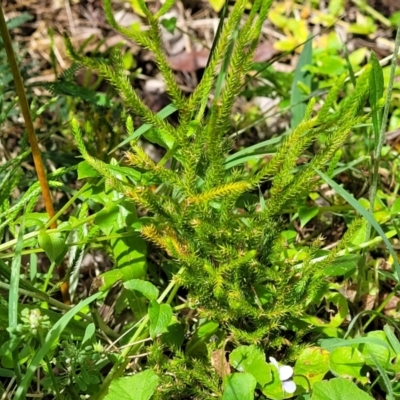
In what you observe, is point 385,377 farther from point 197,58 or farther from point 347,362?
point 197,58

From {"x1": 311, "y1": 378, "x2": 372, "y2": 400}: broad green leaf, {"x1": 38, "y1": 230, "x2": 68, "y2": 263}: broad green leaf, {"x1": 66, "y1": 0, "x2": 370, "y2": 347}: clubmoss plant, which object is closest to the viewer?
{"x1": 66, "y1": 0, "x2": 370, "y2": 347}: clubmoss plant

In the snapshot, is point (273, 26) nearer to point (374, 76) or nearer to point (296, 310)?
point (374, 76)

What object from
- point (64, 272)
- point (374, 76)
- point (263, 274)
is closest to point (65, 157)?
point (64, 272)

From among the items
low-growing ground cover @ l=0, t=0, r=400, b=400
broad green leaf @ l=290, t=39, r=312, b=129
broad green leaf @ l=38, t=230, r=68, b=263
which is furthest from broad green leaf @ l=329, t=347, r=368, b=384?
broad green leaf @ l=290, t=39, r=312, b=129

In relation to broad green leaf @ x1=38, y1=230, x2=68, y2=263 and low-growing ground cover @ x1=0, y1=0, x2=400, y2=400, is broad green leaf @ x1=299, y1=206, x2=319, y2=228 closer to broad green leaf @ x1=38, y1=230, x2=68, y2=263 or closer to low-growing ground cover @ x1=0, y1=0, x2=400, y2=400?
low-growing ground cover @ x1=0, y1=0, x2=400, y2=400

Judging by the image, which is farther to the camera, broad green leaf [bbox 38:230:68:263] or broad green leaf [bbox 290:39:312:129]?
broad green leaf [bbox 290:39:312:129]

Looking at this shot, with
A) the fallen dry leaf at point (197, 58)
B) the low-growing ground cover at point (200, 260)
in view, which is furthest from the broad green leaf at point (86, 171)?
the fallen dry leaf at point (197, 58)

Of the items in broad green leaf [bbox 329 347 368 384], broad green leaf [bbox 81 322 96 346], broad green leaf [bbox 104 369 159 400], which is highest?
broad green leaf [bbox 81 322 96 346]
